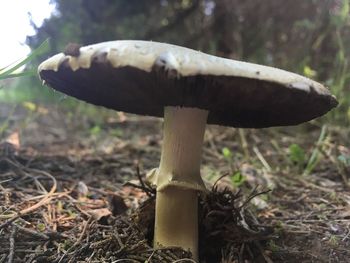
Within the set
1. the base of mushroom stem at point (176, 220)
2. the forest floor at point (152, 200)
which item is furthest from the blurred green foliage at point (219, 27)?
Result: the base of mushroom stem at point (176, 220)

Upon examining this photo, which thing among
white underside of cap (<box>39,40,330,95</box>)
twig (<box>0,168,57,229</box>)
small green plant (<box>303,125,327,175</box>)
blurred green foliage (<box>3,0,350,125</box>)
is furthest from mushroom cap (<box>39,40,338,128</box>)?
blurred green foliage (<box>3,0,350,125</box>)

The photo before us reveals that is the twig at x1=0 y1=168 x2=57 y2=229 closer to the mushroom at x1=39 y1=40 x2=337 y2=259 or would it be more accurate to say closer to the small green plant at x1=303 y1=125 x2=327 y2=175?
the mushroom at x1=39 y1=40 x2=337 y2=259

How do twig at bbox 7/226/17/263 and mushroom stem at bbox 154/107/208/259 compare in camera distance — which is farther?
mushroom stem at bbox 154/107/208/259

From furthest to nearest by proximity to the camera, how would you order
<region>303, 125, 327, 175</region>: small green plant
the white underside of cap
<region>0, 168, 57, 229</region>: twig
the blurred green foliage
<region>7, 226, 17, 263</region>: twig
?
1. the blurred green foliage
2. <region>303, 125, 327, 175</region>: small green plant
3. <region>0, 168, 57, 229</region>: twig
4. <region>7, 226, 17, 263</region>: twig
5. the white underside of cap

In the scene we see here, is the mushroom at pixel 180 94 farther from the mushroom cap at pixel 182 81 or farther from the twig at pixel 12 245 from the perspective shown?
the twig at pixel 12 245

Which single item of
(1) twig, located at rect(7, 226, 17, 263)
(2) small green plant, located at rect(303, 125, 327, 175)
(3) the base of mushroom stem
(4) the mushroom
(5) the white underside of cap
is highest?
(5) the white underside of cap

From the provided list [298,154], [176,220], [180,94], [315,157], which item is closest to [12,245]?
[176,220]

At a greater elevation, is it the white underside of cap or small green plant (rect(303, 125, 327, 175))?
the white underside of cap
